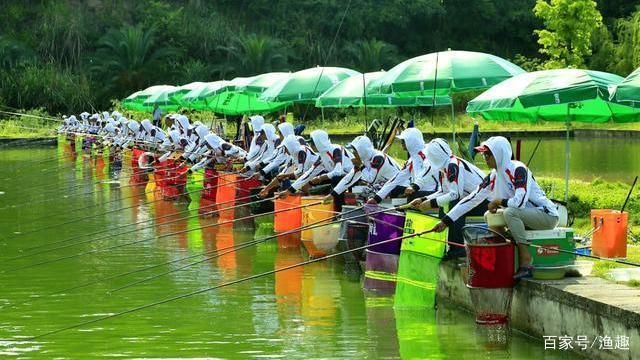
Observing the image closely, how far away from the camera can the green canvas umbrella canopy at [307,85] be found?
88.7 ft

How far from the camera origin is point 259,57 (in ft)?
222

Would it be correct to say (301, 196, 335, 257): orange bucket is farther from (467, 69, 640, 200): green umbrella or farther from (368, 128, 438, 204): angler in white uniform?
(467, 69, 640, 200): green umbrella

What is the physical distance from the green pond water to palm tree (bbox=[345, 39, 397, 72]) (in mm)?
48995

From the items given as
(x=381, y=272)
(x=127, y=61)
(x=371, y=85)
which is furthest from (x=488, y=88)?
(x=127, y=61)

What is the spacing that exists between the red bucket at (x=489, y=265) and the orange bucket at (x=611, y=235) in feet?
7.78

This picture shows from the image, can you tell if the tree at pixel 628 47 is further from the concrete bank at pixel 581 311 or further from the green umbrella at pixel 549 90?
the concrete bank at pixel 581 311

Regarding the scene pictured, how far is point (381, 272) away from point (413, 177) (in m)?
1.36

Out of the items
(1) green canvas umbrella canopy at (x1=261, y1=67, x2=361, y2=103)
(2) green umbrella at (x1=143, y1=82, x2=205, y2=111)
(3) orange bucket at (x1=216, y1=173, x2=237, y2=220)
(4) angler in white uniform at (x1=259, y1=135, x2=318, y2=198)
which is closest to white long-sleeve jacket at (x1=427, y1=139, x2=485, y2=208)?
(4) angler in white uniform at (x1=259, y1=135, x2=318, y2=198)

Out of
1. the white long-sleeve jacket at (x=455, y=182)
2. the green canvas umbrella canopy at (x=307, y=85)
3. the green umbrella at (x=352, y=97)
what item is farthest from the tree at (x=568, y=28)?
the white long-sleeve jacket at (x=455, y=182)

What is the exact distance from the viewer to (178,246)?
19.3 meters

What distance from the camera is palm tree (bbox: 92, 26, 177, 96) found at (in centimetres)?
6950

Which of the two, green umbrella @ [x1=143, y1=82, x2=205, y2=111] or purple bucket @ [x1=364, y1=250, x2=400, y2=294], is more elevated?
green umbrella @ [x1=143, y1=82, x2=205, y2=111]

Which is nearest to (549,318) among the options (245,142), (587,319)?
(587,319)

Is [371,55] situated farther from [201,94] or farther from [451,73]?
[451,73]
